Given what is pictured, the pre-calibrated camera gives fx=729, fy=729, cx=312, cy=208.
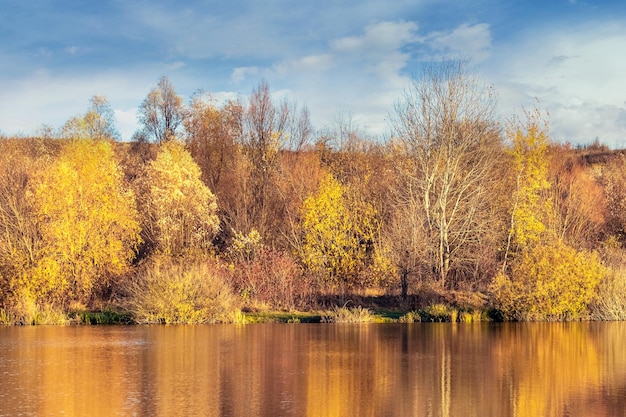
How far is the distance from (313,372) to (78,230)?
84.5 ft

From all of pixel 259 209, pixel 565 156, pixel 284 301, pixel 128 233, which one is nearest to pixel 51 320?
pixel 128 233

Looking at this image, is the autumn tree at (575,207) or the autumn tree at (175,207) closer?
the autumn tree at (175,207)

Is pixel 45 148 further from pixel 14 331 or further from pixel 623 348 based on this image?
pixel 623 348

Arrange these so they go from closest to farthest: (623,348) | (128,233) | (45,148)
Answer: (623,348)
(128,233)
(45,148)

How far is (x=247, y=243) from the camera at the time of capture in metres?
49.2

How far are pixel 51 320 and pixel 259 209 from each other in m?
22.5

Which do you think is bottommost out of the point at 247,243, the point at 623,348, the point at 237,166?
the point at 623,348

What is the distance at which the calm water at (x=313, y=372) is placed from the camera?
56.0 feet

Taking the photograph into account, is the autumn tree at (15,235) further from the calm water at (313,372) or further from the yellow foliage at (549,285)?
the yellow foliage at (549,285)

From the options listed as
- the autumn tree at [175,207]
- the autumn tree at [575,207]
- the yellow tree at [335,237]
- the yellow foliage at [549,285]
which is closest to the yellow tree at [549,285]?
the yellow foliage at [549,285]

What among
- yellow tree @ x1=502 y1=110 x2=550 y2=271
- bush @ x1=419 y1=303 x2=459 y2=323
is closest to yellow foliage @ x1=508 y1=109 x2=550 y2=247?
yellow tree @ x1=502 y1=110 x2=550 y2=271

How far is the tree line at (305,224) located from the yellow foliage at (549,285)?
8 centimetres

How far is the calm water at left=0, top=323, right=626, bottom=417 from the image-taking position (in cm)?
1708

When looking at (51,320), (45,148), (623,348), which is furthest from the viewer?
(45,148)
